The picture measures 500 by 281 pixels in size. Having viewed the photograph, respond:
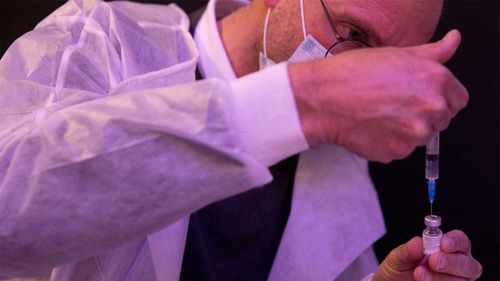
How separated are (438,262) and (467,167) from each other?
0.52 meters

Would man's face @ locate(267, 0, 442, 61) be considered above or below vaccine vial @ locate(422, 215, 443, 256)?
above

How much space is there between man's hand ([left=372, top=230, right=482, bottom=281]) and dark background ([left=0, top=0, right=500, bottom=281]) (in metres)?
0.40

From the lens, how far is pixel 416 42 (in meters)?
1.07

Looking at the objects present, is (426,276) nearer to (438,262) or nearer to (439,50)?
(438,262)

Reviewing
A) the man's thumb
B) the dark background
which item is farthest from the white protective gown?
the dark background

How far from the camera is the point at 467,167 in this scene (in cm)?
130

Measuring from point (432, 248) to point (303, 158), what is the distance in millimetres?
410

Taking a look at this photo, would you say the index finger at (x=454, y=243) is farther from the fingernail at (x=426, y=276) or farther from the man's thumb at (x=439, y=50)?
the man's thumb at (x=439, y=50)

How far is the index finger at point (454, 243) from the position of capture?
0.86m

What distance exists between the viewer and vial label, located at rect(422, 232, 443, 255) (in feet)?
2.82

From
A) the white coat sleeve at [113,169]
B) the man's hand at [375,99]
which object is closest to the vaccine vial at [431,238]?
the man's hand at [375,99]

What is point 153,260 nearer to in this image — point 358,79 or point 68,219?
point 68,219

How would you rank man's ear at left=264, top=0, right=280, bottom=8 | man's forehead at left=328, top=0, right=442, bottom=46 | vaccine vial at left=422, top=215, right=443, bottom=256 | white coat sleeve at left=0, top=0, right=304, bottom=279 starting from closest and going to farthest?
1. white coat sleeve at left=0, top=0, right=304, bottom=279
2. vaccine vial at left=422, top=215, right=443, bottom=256
3. man's forehead at left=328, top=0, right=442, bottom=46
4. man's ear at left=264, top=0, right=280, bottom=8

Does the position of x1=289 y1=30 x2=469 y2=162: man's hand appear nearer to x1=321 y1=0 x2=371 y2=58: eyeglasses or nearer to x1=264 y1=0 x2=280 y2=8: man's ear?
x1=321 y1=0 x2=371 y2=58: eyeglasses
